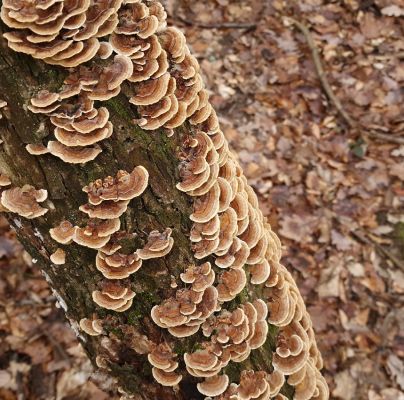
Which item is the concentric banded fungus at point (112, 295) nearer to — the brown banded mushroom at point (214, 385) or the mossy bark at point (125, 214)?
the mossy bark at point (125, 214)

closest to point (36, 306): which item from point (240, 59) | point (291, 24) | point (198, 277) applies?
point (198, 277)

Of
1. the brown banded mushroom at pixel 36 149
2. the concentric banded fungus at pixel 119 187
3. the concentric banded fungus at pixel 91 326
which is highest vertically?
the brown banded mushroom at pixel 36 149

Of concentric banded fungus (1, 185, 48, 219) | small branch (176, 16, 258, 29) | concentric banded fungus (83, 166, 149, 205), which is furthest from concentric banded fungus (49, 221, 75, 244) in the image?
small branch (176, 16, 258, 29)

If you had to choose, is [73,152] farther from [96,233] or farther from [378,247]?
[378,247]

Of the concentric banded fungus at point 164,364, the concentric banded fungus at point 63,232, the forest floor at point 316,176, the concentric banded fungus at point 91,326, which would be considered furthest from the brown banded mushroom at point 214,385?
the concentric banded fungus at point 63,232

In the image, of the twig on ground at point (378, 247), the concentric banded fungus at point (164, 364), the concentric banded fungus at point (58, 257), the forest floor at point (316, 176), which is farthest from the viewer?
the twig on ground at point (378, 247)
